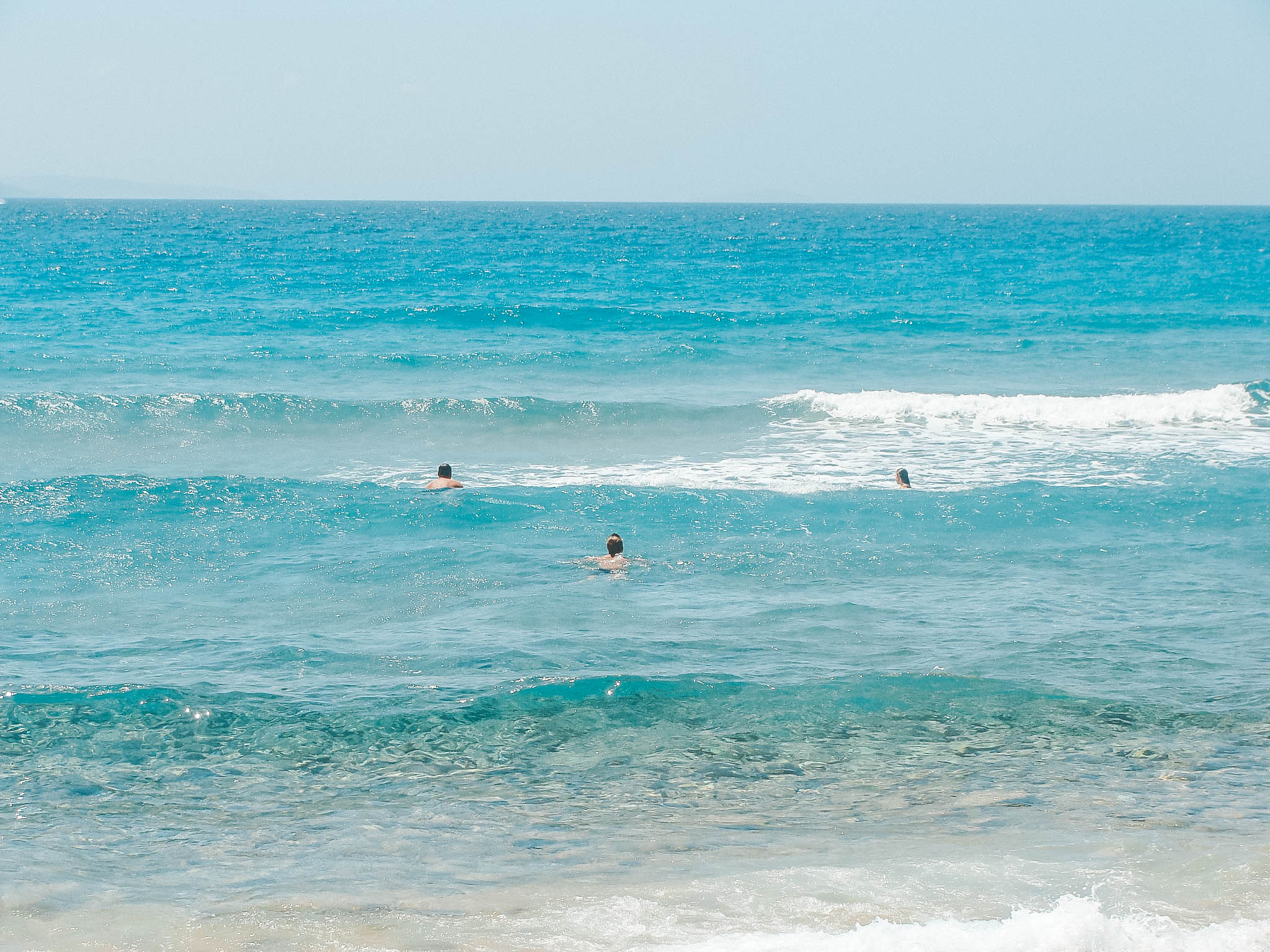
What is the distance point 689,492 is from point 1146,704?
33.8 ft

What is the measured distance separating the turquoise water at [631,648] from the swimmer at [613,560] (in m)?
0.28

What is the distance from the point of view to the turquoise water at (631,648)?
23.2ft

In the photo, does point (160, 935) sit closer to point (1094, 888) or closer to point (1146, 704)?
point (1094, 888)

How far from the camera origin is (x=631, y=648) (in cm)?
1239

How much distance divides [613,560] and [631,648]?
10.7ft

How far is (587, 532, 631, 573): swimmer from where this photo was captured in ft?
50.6

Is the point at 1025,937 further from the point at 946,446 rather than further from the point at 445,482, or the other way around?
the point at 946,446

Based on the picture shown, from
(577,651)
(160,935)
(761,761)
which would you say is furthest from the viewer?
(577,651)

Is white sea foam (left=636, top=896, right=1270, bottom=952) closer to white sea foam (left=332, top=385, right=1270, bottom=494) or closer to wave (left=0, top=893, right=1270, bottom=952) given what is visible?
wave (left=0, top=893, right=1270, bottom=952)

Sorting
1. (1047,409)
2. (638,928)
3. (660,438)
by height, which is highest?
(1047,409)

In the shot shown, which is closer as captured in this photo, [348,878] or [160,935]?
[160,935]

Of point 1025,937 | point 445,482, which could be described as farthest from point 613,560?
point 1025,937

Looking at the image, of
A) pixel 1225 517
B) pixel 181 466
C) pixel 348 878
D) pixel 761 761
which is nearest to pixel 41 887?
pixel 348 878

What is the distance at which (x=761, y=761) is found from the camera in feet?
31.3
